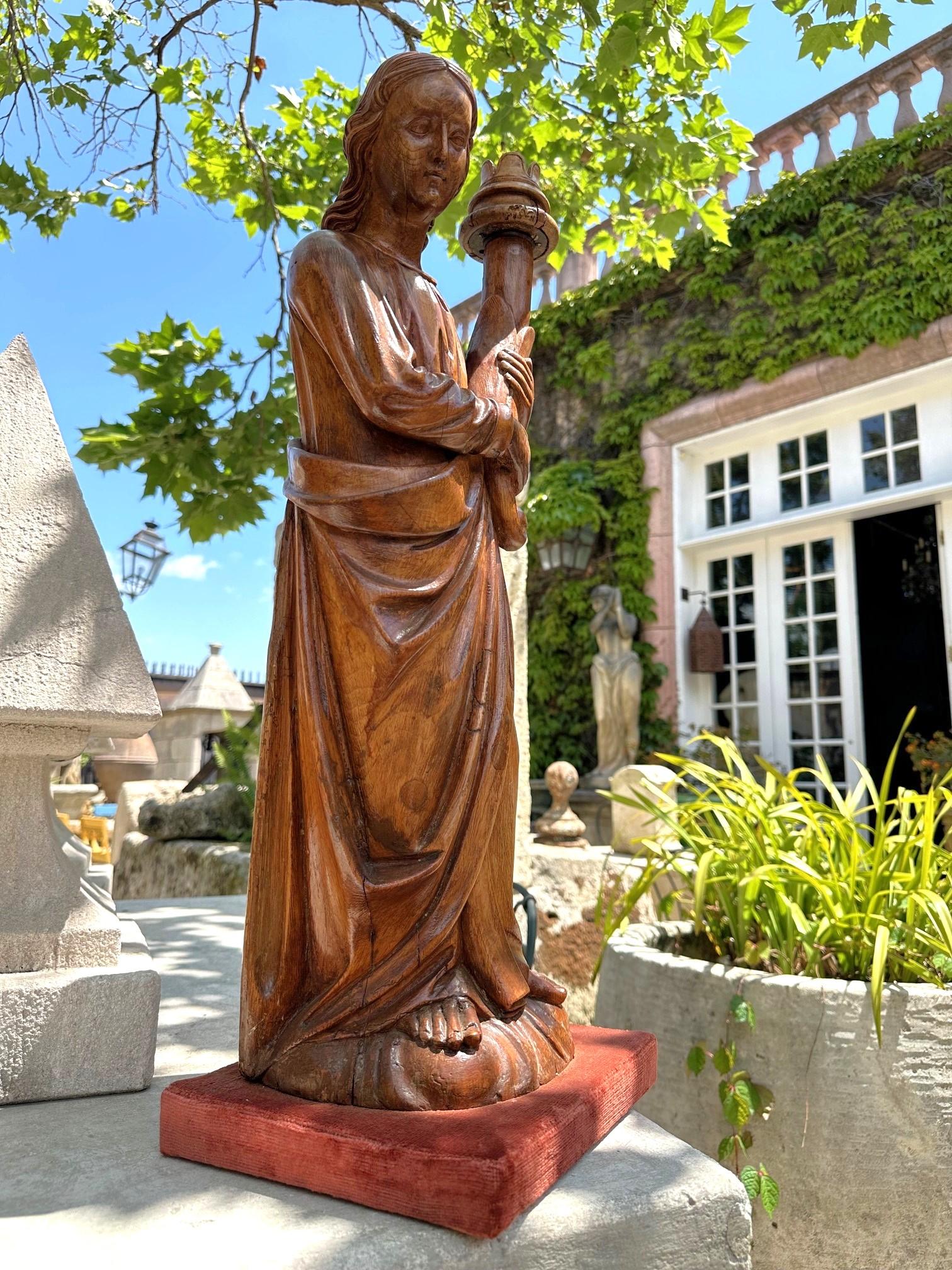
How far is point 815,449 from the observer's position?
7.40 metres

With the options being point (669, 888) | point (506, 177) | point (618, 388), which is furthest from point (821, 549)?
point (506, 177)

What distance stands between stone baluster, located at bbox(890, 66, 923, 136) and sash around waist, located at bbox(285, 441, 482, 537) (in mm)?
7366

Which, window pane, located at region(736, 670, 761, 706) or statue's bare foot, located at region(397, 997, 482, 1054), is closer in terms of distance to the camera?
statue's bare foot, located at region(397, 997, 482, 1054)

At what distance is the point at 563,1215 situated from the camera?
103 centimetres

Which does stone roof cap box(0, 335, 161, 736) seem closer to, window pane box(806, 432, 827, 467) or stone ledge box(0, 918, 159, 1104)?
stone ledge box(0, 918, 159, 1104)

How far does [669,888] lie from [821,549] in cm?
421

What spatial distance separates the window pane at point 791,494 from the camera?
7.47 m

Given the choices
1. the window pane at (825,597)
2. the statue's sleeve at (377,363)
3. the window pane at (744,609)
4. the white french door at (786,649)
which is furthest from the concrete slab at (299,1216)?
the window pane at (744,609)

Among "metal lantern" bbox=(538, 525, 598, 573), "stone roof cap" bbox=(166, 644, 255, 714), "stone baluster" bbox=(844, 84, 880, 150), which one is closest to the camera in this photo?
"stone baluster" bbox=(844, 84, 880, 150)

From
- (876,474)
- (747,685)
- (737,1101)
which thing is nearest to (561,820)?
(747,685)

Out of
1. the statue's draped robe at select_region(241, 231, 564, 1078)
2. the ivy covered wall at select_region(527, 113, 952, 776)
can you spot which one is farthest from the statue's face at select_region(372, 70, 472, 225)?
the ivy covered wall at select_region(527, 113, 952, 776)

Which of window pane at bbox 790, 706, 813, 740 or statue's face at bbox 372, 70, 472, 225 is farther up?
statue's face at bbox 372, 70, 472, 225

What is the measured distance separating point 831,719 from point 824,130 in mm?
4833

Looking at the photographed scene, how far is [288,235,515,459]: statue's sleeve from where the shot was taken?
1279 mm
